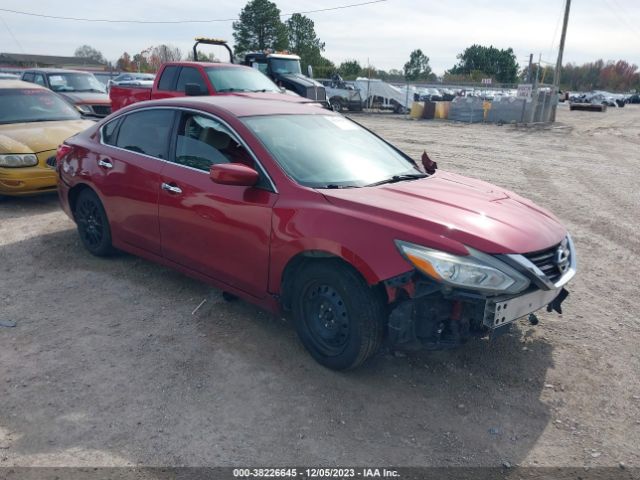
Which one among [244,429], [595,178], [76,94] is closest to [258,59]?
[76,94]

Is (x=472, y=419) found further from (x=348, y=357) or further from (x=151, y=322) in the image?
(x=151, y=322)

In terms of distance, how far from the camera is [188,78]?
10.9m

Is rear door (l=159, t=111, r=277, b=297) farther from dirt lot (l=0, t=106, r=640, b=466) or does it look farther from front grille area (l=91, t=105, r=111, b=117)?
front grille area (l=91, t=105, r=111, b=117)

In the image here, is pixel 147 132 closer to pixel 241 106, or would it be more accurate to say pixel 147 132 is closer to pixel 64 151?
pixel 241 106

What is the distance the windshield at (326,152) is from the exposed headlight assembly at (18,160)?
4.33 metres

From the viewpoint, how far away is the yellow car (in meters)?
6.97

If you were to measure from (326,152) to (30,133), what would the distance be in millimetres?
5352

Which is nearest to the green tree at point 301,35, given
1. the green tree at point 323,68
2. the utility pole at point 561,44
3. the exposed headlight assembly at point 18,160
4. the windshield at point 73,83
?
the green tree at point 323,68

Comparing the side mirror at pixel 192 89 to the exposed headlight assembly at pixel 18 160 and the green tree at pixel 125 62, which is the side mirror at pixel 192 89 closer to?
the exposed headlight assembly at pixel 18 160

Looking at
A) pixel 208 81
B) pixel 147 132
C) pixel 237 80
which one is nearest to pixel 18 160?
pixel 147 132

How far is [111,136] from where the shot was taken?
514 cm

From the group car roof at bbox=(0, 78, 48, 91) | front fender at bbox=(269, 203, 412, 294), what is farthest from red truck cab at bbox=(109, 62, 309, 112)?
front fender at bbox=(269, 203, 412, 294)

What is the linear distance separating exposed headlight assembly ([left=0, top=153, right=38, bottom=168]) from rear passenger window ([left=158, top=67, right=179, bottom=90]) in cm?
460

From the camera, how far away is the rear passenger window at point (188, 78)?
10.7 meters
